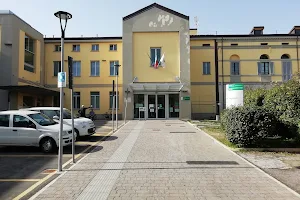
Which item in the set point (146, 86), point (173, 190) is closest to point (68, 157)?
point (173, 190)

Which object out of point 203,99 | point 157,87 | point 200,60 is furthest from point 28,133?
point 200,60

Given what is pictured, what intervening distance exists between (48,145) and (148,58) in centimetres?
2032

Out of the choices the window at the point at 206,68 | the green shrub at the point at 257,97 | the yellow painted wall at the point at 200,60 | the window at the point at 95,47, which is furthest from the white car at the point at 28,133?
the window at the point at 206,68

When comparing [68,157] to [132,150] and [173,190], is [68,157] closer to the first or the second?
[132,150]

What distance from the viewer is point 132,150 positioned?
1043cm

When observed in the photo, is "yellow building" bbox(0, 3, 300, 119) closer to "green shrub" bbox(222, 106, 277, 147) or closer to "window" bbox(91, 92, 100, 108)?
"window" bbox(91, 92, 100, 108)

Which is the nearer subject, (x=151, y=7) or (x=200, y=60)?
(x=151, y=7)

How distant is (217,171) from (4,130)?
7.97 meters

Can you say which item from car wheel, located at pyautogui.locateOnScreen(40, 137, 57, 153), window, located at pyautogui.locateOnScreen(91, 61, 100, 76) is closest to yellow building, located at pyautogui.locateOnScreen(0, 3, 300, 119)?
window, located at pyautogui.locateOnScreen(91, 61, 100, 76)

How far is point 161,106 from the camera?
2900 centimetres

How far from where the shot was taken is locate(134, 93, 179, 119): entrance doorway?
28898mm

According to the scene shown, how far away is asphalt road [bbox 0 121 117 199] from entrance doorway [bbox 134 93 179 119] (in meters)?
17.0

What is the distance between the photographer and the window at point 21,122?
10.5 metres

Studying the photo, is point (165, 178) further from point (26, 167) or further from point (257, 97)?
point (257, 97)
